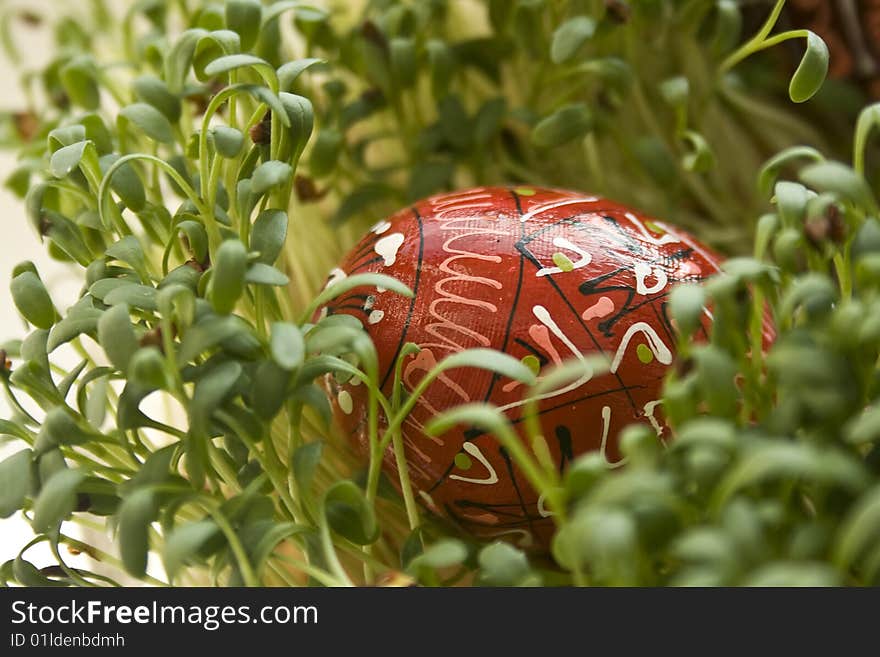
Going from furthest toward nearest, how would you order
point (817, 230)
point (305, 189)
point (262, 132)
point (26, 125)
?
1. point (26, 125)
2. point (305, 189)
3. point (262, 132)
4. point (817, 230)

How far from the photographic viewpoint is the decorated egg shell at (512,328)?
62 centimetres

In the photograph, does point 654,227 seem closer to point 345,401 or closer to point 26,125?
point 345,401

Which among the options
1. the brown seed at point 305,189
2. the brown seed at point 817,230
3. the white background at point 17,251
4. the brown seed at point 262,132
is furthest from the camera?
the white background at point 17,251

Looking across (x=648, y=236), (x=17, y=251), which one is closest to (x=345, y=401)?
(x=648, y=236)

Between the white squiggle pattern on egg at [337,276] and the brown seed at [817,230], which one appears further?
the white squiggle pattern on egg at [337,276]

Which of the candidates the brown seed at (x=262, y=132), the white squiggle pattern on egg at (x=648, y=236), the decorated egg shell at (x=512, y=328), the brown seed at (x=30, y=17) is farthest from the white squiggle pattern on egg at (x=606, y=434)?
the brown seed at (x=30, y=17)

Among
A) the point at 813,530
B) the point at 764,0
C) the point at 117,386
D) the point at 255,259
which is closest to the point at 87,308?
the point at 255,259

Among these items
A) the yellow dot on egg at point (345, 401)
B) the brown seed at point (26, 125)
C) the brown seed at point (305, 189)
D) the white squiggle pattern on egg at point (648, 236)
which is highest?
the brown seed at point (26, 125)

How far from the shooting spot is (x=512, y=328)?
0.62 metres

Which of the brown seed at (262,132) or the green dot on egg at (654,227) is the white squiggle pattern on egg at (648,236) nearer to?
the green dot on egg at (654,227)

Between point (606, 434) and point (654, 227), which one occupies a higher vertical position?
point (654, 227)

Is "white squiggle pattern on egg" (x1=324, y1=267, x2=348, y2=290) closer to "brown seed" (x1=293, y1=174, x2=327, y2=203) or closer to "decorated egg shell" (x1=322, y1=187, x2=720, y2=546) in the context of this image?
"decorated egg shell" (x1=322, y1=187, x2=720, y2=546)

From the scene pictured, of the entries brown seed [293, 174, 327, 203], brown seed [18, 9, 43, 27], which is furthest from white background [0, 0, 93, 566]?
brown seed [293, 174, 327, 203]
